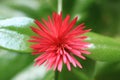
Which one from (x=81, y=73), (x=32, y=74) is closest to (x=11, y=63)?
(x=32, y=74)

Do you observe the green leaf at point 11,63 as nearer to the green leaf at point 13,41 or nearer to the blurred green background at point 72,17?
the blurred green background at point 72,17

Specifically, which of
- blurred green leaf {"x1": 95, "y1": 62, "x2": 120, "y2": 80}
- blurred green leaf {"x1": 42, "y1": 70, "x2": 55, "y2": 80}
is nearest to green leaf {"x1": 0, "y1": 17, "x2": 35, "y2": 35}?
blurred green leaf {"x1": 42, "y1": 70, "x2": 55, "y2": 80}

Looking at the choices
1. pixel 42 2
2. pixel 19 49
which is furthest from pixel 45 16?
pixel 19 49

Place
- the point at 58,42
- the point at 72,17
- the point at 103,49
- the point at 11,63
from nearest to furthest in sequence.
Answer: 1. the point at 58,42
2. the point at 103,49
3. the point at 11,63
4. the point at 72,17

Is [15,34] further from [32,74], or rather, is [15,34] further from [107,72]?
[107,72]

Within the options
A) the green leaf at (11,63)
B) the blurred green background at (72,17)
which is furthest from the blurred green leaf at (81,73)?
the green leaf at (11,63)

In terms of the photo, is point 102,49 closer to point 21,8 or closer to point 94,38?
point 94,38
